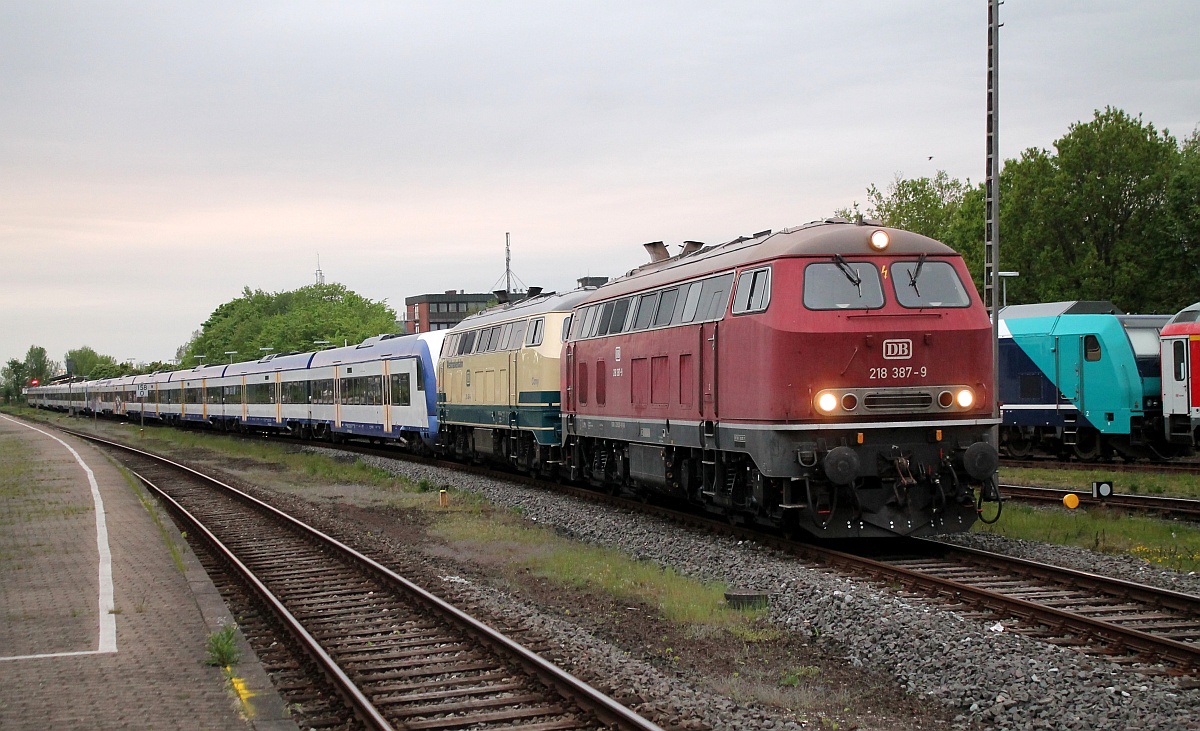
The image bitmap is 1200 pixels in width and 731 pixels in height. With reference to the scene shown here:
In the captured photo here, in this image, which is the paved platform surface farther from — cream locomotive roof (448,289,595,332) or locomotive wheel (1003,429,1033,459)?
locomotive wheel (1003,429,1033,459)

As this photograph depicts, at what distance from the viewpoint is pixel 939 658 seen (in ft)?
28.1

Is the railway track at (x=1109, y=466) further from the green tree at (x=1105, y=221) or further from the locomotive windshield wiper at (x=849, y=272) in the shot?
the green tree at (x=1105, y=221)

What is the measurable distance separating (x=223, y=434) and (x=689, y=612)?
5102 cm

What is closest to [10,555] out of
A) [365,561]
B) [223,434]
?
[365,561]

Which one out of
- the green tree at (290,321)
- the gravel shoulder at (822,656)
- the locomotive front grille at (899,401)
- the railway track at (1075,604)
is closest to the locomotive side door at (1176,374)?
the gravel shoulder at (822,656)

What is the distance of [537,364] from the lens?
23219mm

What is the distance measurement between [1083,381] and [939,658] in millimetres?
20088

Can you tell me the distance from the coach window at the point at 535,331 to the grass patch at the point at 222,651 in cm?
1450

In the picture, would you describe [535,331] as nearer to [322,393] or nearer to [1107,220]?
[322,393]

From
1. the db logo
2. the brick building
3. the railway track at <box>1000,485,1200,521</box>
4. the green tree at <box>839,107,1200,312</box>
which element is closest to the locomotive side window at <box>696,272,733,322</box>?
the db logo

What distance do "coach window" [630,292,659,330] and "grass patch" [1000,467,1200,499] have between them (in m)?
8.92

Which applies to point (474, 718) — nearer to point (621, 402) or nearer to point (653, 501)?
point (621, 402)

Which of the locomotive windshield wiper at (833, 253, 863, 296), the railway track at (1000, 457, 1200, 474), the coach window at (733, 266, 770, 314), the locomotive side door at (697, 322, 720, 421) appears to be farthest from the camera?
the railway track at (1000, 457, 1200, 474)

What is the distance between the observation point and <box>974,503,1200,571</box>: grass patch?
13.1m
